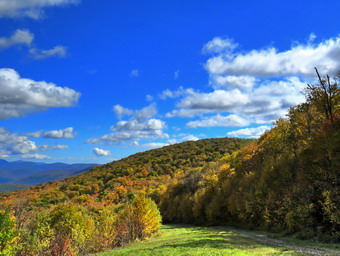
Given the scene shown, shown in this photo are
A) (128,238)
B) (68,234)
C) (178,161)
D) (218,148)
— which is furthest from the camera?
(218,148)

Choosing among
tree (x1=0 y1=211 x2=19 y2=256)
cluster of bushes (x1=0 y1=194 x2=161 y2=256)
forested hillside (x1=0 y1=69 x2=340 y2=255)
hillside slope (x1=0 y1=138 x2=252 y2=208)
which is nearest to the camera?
tree (x1=0 y1=211 x2=19 y2=256)

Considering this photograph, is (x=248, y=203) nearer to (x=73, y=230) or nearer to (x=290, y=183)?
(x=290, y=183)

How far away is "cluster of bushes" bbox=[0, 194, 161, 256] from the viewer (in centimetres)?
2011

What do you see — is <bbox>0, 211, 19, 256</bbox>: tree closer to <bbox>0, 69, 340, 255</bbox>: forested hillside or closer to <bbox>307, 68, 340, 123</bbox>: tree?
<bbox>0, 69, 340, 255</bbox>: forested hillside

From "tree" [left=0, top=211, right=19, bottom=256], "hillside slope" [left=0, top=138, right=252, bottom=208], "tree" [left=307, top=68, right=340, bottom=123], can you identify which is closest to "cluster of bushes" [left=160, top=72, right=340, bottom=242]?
"tree" [left=307, top=68, right=340, bottom=123]

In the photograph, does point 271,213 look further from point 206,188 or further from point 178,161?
point 178,161

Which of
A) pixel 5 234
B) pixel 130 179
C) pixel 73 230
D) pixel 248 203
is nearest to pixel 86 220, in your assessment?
pixel 73 230

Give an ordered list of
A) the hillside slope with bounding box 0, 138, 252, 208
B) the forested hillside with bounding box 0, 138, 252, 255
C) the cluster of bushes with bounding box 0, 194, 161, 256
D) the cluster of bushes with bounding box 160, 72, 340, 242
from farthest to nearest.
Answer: the hillside slope with bounding box 0, 138, 252, 208 → the cluster of bushes with bounding box 160, 72, 340, 242 → the forested hillside with bounding box 0, 138, 252, 255 → the cluster of bushes with bounding box 0, 194, 161, 256

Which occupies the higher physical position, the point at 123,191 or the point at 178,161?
the point at 178,161

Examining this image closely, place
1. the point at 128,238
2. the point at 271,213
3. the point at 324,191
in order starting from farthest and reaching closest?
the point at 128,238, the point at 271,213, the point at 324,191

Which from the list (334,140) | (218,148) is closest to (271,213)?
(334,140)

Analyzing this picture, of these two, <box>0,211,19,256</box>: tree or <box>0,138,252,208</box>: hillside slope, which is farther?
<box>0,138,252,208</box>: hillside slope

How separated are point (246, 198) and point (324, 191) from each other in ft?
48.2

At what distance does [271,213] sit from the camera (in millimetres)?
34625
